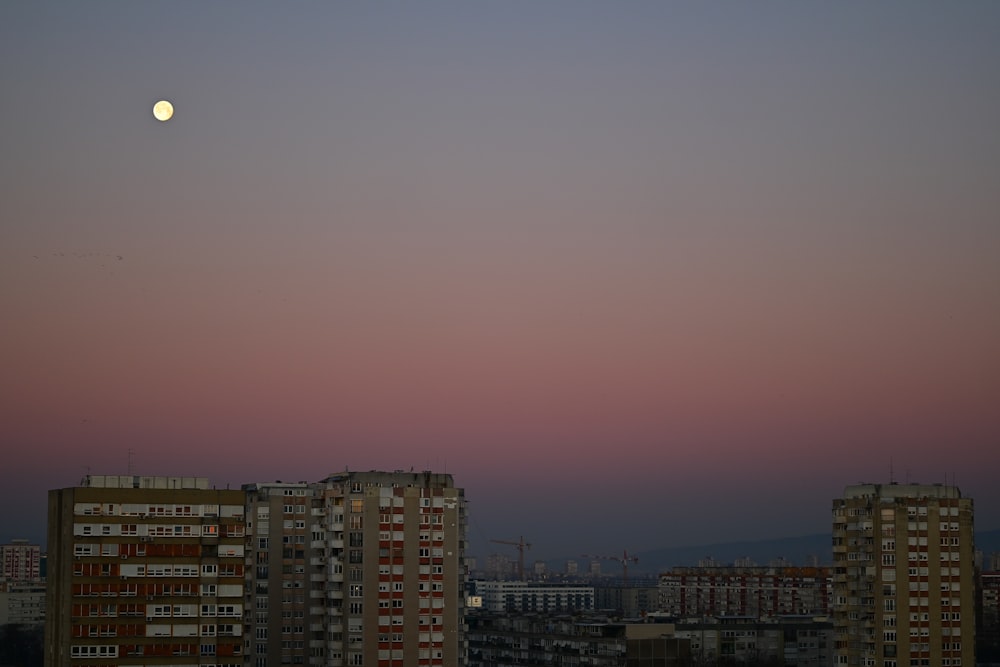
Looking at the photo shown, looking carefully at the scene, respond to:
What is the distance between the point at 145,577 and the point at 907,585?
56.1 metres

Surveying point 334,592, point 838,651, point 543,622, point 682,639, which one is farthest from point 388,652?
point 543,622

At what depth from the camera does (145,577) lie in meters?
92.7

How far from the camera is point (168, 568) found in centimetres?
9325

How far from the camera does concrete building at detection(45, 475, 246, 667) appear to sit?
91500 millimetres

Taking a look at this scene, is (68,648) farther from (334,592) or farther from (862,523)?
(862,523)

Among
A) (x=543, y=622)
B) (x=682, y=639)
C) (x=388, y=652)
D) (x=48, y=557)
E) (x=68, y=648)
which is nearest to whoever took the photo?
(x=68, y=648)

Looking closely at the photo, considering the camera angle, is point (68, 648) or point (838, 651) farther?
point (838, 651)

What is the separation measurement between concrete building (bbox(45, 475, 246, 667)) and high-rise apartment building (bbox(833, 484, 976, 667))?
163 feet

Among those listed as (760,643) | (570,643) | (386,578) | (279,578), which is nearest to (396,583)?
(386,578)

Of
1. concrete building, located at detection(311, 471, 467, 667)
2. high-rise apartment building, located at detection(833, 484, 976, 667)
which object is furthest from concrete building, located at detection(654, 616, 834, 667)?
concrete building, located at detection(311, 471, 467, 667)

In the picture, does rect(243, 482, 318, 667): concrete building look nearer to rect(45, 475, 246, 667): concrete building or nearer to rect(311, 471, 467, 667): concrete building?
rect(311, 471, 467, 667): concrete building

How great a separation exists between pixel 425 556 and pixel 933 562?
3728 cm

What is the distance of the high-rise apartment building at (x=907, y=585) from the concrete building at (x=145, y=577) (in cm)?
4978

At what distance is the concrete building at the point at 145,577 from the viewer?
9150 cm
